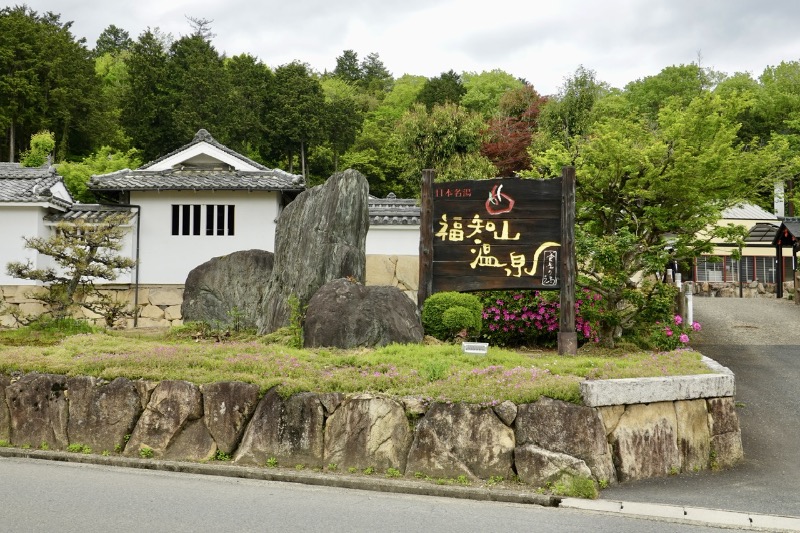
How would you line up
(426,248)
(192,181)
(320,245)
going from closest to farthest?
(426,248) < (320,245) < (192,181)

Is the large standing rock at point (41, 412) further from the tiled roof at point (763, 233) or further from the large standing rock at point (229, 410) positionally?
the tiled roof at point (763, 233)

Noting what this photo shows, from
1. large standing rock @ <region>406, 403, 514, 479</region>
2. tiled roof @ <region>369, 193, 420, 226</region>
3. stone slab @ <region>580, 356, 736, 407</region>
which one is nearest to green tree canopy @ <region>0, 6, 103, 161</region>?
tiled roof @ <region>369, 193, 420, 226</region>

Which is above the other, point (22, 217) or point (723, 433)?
point (22, 217)

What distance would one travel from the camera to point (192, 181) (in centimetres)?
2284

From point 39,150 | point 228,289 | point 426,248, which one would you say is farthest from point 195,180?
point 39,150

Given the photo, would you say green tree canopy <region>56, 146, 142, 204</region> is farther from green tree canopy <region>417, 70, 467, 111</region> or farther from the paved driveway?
the paved driveway

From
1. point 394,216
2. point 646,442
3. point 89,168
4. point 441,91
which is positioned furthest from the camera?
point 441,91

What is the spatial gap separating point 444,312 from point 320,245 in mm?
2605

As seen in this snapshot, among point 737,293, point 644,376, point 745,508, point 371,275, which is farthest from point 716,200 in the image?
point 737,293

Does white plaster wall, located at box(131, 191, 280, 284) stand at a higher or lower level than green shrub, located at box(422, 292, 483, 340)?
higher

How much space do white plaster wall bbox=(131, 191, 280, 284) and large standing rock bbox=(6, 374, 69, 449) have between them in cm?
1285

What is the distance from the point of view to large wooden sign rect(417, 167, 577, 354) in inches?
507

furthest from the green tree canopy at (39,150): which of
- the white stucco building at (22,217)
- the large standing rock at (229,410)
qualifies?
the large standing rock at (229,410)

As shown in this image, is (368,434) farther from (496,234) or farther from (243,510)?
(496,234)
